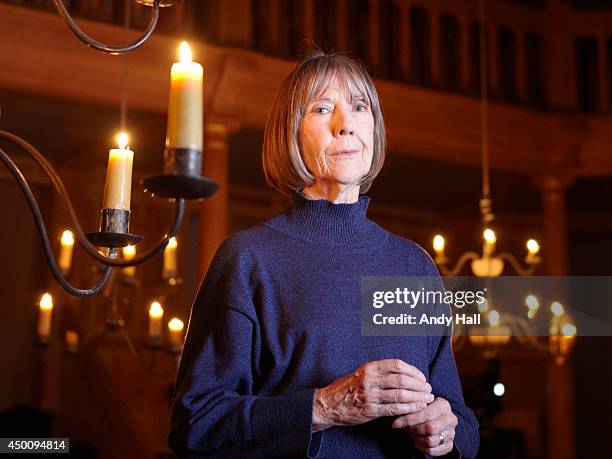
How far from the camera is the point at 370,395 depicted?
4.81 feet

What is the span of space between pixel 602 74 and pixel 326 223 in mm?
7263

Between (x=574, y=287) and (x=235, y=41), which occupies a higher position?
(x=235, y=41)

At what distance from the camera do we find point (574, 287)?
10.6 meters

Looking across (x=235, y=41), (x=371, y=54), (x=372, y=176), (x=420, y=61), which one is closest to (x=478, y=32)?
(x=420, y=61)

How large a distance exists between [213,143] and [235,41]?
76 cm

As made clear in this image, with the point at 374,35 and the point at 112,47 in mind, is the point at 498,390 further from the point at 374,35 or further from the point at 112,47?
the point at 374,35

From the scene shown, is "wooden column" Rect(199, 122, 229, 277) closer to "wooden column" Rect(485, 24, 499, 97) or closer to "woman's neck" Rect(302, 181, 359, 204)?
"wooden column" Rect(485, 24, 499, 97)

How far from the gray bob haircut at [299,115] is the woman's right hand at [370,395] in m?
0.44

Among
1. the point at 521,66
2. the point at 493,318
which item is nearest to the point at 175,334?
the point at 493,318

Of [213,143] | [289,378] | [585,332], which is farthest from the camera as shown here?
[585,332]

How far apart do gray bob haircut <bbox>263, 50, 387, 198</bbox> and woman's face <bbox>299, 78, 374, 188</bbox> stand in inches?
0.6

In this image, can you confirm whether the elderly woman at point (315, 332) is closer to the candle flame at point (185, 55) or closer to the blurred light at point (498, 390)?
the candle flame at point (185, 55)

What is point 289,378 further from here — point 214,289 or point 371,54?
point 371,54

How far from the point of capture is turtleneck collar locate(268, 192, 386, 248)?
1714 millimetres
